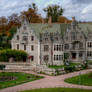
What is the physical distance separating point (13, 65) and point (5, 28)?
119 ft

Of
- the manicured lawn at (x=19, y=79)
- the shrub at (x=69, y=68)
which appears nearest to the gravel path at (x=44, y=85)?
the manicured lawn at (x=19, y=79)

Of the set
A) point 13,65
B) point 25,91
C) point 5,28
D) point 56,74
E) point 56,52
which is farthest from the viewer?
point 5,28

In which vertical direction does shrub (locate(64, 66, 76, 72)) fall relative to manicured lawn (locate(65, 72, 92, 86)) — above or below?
above

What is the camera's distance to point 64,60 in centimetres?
6588

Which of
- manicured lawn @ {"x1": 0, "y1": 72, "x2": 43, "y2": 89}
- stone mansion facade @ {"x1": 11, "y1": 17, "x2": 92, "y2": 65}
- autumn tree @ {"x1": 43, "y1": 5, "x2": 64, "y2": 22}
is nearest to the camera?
manicured lawn @ {"x1": 0, "y1": 72, "x2": 43, "y2": 89}

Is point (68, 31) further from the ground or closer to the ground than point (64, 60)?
further from the ground

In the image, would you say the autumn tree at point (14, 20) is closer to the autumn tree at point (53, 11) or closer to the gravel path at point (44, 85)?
the autumn tree at point (53, 11)

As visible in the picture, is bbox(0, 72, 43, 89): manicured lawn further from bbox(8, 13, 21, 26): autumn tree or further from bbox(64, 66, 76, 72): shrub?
bbox(8, 13, 21, 26): autumn tree

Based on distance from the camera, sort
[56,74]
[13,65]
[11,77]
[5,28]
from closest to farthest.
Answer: [11,77], [56,74], [13,65], [5,28]

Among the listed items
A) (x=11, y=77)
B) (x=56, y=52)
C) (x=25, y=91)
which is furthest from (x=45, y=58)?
(x=25, y=91)

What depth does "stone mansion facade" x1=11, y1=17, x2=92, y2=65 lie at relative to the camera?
65125mm

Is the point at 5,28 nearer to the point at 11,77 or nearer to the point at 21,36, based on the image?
the point at 21,36

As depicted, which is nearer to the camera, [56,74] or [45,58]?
[56,74]

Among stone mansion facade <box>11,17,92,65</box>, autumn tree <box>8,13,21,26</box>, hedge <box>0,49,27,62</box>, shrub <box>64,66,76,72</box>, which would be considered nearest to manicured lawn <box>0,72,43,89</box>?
shrub <box>64,66,76,72</box>
